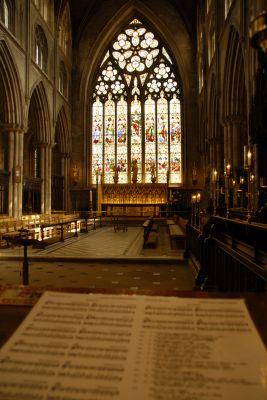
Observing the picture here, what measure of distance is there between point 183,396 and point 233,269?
3.69 m

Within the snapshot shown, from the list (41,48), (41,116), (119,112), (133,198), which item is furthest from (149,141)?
(41,48)

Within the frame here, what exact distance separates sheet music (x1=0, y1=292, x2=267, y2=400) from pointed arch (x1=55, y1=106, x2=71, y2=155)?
25478 millimetres

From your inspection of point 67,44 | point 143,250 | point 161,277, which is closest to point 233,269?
point 161,277

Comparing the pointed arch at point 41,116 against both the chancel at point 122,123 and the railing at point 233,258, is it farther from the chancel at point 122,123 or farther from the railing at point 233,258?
the railing at point 233,258

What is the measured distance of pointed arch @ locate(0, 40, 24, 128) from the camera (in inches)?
666

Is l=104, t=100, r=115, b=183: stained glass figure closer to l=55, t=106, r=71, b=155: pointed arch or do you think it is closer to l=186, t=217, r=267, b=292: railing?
l=55, t=106, r=71, b=155: pointed arch

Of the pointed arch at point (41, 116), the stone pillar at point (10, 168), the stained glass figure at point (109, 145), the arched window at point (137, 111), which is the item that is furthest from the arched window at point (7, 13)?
the stained glass figure at point (109, 145)

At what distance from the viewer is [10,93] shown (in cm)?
1748

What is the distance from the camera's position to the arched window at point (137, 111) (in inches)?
1055

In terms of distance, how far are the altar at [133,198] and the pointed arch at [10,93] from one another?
9122 mm

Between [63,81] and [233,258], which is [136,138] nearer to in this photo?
[63,81]

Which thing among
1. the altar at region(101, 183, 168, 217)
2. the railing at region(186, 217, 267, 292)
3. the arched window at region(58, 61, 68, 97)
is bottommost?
the railing at region(186, 217, 267, 292)

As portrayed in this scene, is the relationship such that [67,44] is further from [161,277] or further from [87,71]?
[161,277]

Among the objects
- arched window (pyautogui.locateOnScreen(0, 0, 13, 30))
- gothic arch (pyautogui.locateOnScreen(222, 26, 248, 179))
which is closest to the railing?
gothic arch (pyautogui.locateOnScreen(222, 26, 248, 179))
